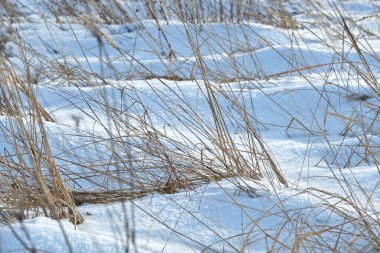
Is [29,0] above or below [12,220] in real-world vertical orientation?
below

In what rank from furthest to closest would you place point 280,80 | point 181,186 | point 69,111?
point 280,80
point 69,111
point 181,186

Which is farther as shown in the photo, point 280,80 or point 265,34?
point 265,34

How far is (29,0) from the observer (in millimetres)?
5105

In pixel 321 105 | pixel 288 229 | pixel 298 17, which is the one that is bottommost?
pixel 298 17

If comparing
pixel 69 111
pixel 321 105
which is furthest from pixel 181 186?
pixel 321 105

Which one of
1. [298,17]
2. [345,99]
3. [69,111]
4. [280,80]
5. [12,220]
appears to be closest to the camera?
[12,220]

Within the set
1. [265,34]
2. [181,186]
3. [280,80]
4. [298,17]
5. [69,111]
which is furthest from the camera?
[298,17]

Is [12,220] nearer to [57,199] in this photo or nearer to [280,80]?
[57,199]

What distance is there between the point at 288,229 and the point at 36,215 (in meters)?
0.52

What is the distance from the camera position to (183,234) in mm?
1305

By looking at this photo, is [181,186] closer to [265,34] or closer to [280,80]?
[280,80]

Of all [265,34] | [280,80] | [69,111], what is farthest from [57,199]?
[265,34]

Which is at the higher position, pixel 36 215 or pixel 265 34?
pixel 36 215

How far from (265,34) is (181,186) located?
2.21 meters
